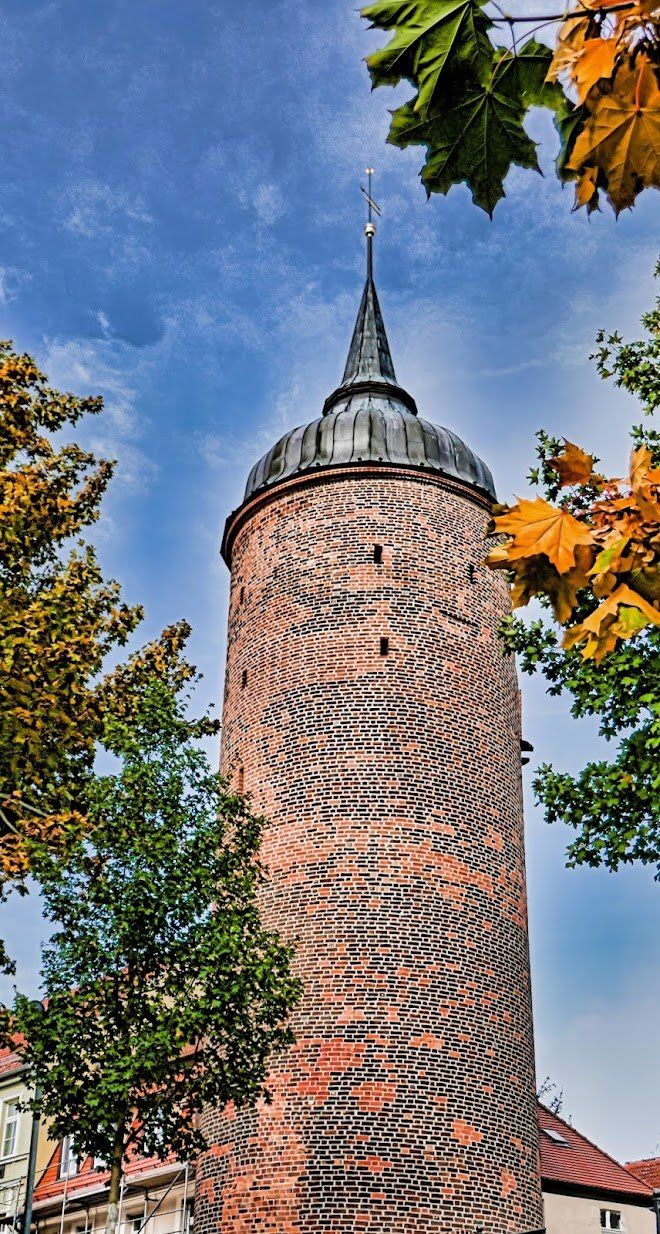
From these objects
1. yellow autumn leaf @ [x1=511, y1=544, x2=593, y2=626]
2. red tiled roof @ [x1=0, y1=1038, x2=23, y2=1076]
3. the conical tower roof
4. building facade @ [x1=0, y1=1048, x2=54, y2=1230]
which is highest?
the conical tower roof

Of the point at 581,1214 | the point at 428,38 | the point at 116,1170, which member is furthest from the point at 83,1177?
the point at 428,38

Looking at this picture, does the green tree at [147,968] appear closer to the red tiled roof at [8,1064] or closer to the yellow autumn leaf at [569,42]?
the yellow autumn leaf at [569,42]

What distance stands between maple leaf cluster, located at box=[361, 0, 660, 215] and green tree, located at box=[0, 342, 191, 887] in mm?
9222

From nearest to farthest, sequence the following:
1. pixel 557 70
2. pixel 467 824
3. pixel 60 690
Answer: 1. pixel 557 70
2. pixel 60 690
3. pixel 467 824

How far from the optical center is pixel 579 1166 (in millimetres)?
24203

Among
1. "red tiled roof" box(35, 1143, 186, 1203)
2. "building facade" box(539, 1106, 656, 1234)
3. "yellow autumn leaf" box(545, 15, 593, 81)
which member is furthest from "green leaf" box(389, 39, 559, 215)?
"red tiled roof" box(35, 1143, 186, 1203)

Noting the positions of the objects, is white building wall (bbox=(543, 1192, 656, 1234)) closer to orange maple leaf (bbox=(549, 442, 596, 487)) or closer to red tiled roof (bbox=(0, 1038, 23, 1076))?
red tiled roof (bbox=(0, 1038, 23, 1076))

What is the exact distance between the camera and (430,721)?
1973 cm

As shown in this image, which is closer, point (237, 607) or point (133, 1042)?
point (133, 1042)

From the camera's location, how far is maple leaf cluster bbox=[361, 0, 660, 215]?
2.96 meters

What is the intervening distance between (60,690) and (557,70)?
10420 millimetres

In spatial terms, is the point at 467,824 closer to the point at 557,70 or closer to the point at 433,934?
the point at 433,934

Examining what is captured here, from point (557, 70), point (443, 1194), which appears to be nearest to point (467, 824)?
point (443, 1194)

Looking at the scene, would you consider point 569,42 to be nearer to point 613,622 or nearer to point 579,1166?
point 613,622
